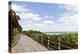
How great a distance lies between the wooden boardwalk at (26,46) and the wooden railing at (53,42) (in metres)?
0.06

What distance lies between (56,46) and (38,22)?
45 cm

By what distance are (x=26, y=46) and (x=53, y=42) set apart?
412mm

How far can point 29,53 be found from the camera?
92.7 inches

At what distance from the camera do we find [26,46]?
232 centimetres

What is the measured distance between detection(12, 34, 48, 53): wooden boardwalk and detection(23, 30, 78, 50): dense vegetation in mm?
61

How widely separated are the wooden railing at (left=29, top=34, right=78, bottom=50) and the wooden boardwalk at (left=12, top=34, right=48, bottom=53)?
0.06 m

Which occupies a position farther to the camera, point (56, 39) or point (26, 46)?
point (56, 39)

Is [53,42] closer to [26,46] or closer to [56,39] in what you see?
[56,39]

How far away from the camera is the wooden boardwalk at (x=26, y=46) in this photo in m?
2.28

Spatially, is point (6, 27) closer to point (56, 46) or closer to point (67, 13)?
point (56, 46)

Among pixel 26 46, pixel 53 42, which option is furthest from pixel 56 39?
pixel 26 46

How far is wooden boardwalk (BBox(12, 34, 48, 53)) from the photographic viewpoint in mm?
2284

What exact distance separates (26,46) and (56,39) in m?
0.47

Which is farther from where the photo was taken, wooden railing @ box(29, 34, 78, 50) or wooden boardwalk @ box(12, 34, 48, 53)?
wooden railing @ box(29, 34, 78, 50)
